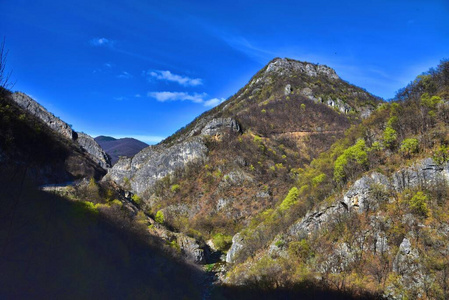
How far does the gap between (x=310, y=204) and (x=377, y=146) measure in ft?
28.9

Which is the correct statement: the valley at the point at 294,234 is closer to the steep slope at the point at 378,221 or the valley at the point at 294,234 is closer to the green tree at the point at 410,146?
the steep slope at the point at 378,221

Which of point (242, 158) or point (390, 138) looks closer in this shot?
point (390, 138)

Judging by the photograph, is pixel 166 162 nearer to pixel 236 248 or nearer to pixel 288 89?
pixel 236 248

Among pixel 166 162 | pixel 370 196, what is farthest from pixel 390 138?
pixel 166 162

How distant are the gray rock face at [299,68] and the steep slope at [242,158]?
17.2 m

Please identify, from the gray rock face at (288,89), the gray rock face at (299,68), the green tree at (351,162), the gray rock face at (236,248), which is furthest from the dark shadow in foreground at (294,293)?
the gray rock face at (299,68)

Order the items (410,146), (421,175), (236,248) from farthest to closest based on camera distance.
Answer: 1. (236,248)
2. (410,146)
3. (421,175)

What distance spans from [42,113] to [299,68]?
13663 cm

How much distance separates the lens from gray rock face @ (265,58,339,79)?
139750 mm

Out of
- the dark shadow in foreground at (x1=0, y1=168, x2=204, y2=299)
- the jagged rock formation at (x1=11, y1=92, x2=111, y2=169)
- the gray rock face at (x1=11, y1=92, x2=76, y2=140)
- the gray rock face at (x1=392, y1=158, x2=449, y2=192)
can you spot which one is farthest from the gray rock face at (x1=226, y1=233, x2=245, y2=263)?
the gray rock face at (x1=11, y1=92, x2=76, y2=140)

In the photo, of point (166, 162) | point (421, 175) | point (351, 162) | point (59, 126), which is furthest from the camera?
point (59, 126)

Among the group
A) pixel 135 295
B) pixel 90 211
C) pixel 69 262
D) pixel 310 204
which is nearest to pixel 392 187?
pixel 310 204

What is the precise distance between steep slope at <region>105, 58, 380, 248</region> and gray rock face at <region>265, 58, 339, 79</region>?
1718 centimetres

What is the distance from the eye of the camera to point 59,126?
382ft
